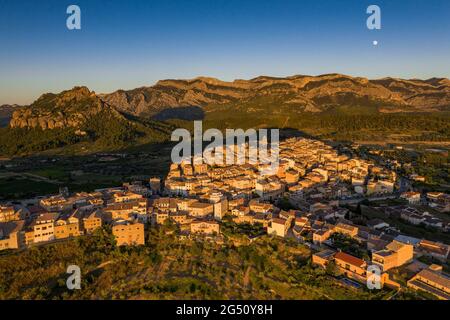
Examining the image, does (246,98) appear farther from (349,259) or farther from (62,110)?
(349,259)

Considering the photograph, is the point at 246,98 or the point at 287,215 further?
the point at 246,98

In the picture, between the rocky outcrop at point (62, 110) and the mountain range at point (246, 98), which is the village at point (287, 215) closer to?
the rocky outcrop at point (62, 110)

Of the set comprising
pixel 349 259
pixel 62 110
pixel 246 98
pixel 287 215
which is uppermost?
pixel 246 98

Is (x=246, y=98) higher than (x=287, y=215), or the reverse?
(x=246, y=98)

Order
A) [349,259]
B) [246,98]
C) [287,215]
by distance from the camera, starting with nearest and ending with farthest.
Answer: [349,259], [287,215], [246,98]

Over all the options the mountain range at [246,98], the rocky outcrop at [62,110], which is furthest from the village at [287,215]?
the mountain range at [246,98]

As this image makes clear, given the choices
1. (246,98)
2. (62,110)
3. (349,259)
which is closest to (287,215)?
(349,259)

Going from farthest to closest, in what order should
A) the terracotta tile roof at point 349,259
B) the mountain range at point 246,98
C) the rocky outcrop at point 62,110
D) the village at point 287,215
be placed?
the mountain range at point 246,98 < the rocky outcrop at point 62,110 < the village at point 287,215 < the terracotta tile roof at point 349,259

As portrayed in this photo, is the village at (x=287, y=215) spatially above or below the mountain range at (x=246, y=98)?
below
